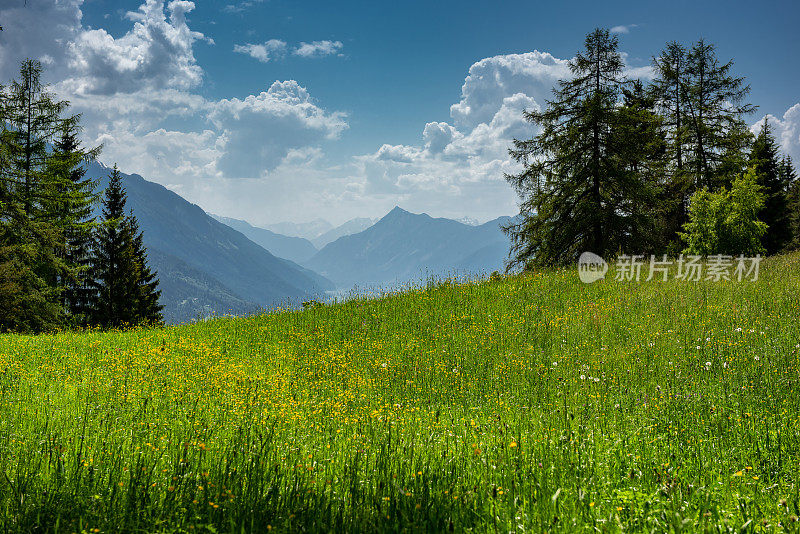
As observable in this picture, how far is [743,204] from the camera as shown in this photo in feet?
59.8

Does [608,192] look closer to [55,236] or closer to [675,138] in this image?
[675,138]

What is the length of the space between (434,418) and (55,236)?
21829 mm

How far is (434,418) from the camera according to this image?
6289 mm

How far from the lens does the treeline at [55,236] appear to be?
19.0 m

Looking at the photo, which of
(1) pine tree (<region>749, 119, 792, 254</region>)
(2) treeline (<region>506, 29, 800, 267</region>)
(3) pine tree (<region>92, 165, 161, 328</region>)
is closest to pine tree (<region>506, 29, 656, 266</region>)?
(2) treeline (<region>506, 29, 800, 267</region>)

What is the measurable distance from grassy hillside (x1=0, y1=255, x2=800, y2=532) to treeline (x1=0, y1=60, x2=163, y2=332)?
7.53 meters

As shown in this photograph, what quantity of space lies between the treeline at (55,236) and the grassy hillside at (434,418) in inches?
296

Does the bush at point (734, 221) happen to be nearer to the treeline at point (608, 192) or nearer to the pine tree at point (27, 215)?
the treeline at point (608, 192)

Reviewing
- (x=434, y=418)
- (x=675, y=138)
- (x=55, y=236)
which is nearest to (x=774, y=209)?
(x=675, y=138)

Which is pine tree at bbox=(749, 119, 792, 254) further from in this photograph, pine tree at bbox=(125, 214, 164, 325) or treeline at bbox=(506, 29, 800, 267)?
pine tree at bbox=(125, 214, 164, 325)

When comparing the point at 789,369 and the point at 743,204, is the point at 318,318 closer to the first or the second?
the point at 789,369

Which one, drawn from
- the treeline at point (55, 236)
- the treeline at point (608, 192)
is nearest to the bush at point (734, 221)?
the treeline at point (608, 192)

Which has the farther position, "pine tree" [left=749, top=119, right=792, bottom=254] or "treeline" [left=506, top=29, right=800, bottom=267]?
"pine tree" [left=749, top=119, right=792, bottom=254]

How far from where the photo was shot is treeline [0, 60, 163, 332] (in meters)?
19.0
